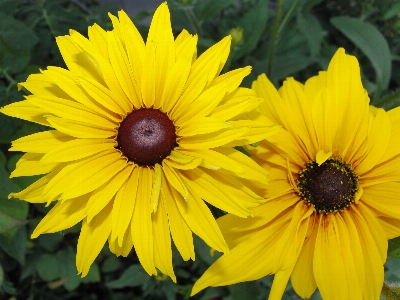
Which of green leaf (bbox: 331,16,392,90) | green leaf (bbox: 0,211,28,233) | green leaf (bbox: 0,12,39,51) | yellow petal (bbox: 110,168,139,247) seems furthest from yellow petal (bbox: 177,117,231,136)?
green leaf (bbox: 331,16,392,90)

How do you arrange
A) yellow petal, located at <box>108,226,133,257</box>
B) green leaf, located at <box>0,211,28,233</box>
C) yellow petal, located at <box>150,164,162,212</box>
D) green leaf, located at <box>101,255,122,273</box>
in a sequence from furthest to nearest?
green leaf, located at <box>101,255,122,273</box>, green leaf, located at <box>0,211,28,233</box>, yellow petal, located at <box>108,226,133,257</box>, yellow petal, located at <box>150,164,162,212</box>

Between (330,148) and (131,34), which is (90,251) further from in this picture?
(330,148)

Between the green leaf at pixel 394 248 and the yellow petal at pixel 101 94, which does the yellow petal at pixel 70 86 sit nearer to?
the yellow petal at pixel 101 94

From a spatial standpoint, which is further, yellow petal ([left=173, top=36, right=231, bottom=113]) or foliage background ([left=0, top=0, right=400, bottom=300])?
foliage background ([left=0, top=0, right=400, bottom=300])

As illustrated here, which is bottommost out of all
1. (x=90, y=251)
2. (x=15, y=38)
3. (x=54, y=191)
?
(x=90, y=251)

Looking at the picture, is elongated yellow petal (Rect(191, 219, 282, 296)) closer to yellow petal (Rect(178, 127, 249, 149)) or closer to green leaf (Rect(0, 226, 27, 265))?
yellow petal (Rect(178, 127, 249, 149))

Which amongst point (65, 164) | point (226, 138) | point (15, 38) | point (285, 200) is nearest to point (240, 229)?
point (285, 200)
